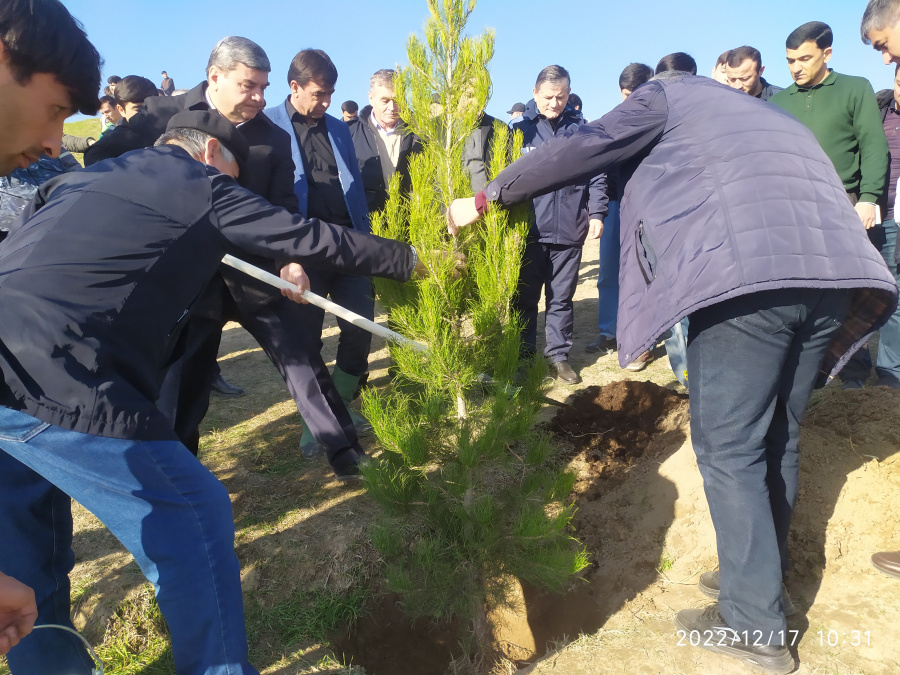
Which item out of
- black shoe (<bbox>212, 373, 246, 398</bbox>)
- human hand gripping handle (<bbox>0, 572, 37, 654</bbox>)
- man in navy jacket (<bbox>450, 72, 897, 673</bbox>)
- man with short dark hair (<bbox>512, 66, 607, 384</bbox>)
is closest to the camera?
human hand gripping handle (<bbox>0, 572, 37, 654</bbox>)

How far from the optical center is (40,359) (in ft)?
4.91

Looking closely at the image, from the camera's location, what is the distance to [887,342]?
4.17 meters

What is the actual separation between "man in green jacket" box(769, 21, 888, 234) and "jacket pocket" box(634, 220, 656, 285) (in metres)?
2.70

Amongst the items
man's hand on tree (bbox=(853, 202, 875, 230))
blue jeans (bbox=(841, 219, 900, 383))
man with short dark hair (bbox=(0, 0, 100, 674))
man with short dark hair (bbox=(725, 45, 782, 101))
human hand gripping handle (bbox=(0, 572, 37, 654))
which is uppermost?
man with short dark hair (bbox=(725, 45, 782, 101))

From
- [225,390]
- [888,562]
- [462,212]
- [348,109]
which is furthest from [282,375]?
[348,109]

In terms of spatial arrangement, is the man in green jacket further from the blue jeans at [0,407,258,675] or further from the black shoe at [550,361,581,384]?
the blue jeans at [0,407,258,675]

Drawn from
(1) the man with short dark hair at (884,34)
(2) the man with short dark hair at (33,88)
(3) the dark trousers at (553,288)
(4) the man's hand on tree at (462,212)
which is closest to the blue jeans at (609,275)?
(3) the dark trousers at (553,288)

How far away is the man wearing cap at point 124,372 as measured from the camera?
1524 mm

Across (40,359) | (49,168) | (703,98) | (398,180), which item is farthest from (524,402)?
(49,168)

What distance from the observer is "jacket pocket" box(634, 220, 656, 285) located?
2.08 metres

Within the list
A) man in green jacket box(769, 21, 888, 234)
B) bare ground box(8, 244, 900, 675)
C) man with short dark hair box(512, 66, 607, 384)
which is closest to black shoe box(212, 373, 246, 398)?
bare ground box(8, 244, 900, 675)

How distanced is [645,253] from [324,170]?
2.69 metres

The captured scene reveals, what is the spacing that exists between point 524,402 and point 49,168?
2544mm
